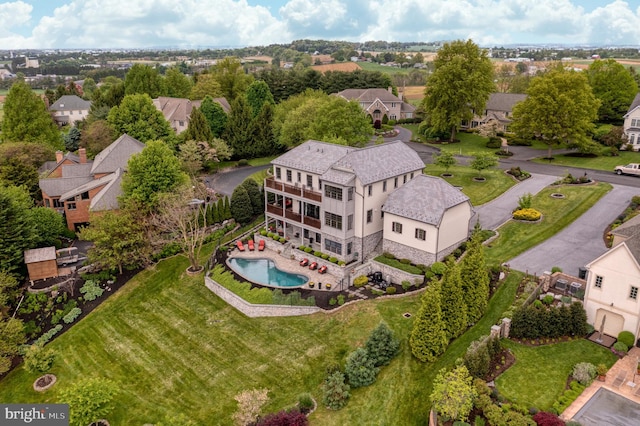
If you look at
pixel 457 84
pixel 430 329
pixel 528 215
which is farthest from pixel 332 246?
pixel 457 84

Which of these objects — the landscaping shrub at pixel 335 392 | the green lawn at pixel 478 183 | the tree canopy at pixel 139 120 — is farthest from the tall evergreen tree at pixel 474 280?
the tree canopy at pixel 139 120

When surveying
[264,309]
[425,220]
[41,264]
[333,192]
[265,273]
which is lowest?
[264,309]

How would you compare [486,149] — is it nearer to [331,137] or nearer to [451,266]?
[331,137]

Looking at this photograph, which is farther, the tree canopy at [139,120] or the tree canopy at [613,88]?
the tree canopy at [613,88]

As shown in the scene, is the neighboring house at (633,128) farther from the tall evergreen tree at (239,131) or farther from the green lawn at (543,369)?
the tall evergreen tree at (239,131)

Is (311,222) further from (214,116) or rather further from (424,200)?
(214,116)

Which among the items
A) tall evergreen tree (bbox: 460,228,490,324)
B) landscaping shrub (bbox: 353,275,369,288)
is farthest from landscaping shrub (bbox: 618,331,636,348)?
landscaping shrub (bbox: 353,275,369,288)
